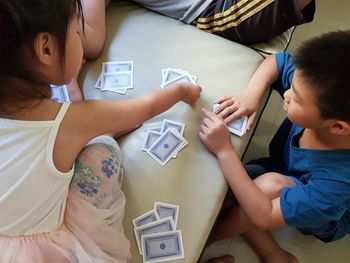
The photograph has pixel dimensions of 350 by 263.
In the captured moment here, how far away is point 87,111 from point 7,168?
23 cm

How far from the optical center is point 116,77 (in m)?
1.52

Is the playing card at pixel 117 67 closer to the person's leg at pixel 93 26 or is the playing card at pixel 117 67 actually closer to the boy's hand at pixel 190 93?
the person's leg at pixel 93 26

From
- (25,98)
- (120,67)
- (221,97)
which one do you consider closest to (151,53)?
(120,67)

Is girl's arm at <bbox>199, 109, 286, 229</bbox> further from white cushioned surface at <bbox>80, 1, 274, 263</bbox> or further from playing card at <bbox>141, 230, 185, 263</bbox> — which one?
playing card at <bbox>141, 230, 185, 263</bbox>

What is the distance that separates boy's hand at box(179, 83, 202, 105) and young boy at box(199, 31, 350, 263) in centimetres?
5

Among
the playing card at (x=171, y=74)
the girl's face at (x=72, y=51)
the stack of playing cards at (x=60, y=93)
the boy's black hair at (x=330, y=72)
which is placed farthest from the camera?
the playing card at (x=171, y=74)

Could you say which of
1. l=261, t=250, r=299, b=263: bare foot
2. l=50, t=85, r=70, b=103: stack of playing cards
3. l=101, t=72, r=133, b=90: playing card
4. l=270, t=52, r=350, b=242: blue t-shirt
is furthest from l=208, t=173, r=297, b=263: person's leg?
l=50, t=85, r=70, b=103: stack of playing cards

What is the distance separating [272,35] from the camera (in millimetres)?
1631

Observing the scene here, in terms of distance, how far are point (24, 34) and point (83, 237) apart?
0.51 m

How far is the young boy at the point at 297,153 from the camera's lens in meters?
1.12

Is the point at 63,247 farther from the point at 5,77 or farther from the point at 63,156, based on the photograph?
the point at 5,77

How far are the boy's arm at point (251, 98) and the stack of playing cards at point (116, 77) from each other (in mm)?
312

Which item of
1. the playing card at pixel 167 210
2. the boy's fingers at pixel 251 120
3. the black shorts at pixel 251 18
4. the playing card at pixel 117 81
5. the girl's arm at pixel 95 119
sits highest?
the black shorts at pixel 251 18

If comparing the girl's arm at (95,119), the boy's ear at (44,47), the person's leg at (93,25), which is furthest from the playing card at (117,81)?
A: the boy's ear at (44,47)
